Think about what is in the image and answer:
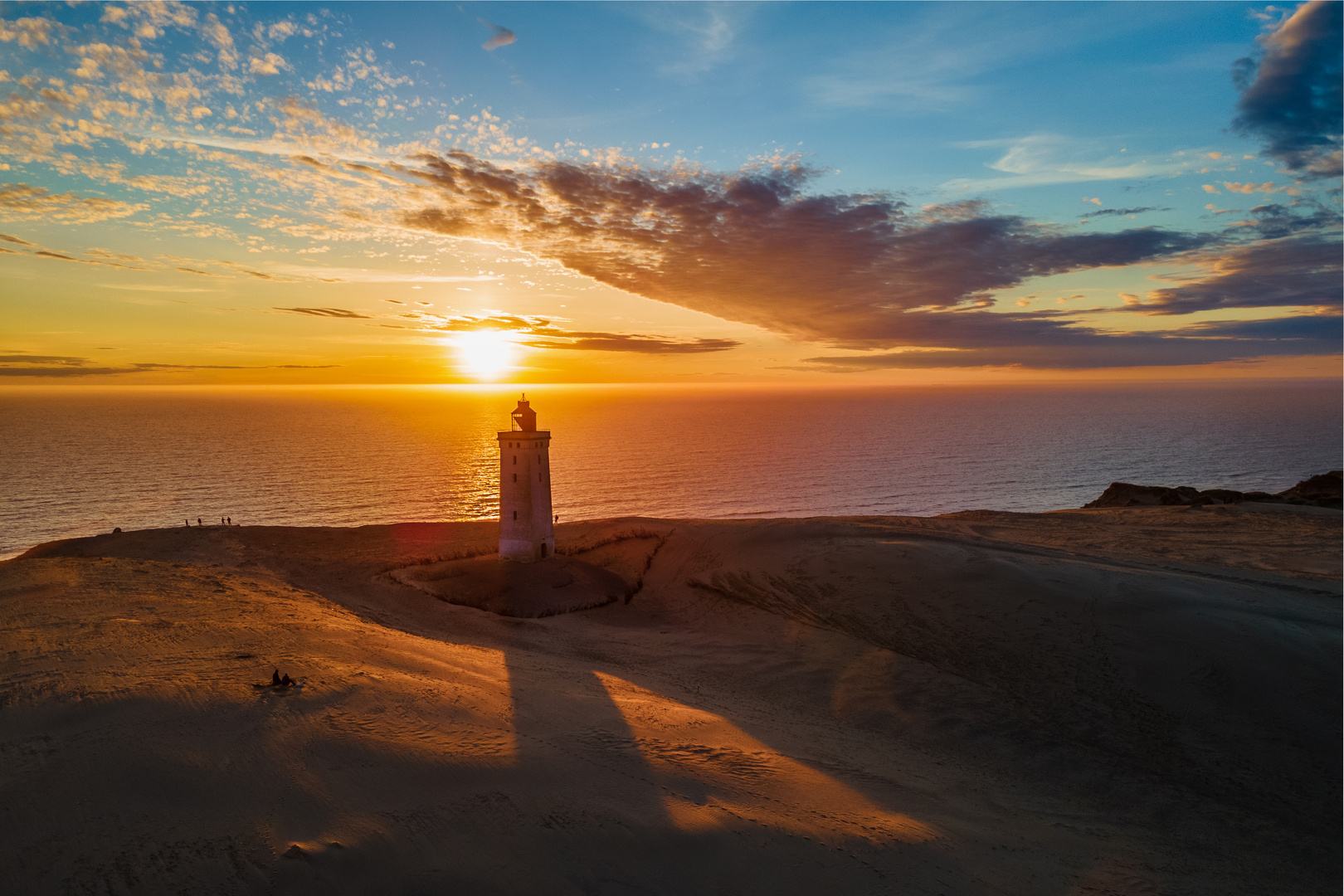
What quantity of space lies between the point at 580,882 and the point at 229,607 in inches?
688

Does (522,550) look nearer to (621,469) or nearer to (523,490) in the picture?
(523,490)

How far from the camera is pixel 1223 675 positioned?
668 inches

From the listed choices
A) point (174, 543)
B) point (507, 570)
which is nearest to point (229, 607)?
point (507, 570)

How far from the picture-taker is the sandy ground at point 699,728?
7590mm

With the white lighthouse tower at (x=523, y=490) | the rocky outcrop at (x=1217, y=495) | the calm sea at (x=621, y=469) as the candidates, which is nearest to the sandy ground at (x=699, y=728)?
the white lighthouse tower at (x=523, y=490)

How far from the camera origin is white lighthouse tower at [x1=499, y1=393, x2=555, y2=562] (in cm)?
2703

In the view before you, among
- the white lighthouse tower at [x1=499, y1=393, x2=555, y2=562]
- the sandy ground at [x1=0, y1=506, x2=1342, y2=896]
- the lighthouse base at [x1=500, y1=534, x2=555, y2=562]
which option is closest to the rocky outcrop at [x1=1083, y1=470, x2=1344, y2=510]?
the sandy ground at [x1=0, y1=506, x2=1342, y2=896]

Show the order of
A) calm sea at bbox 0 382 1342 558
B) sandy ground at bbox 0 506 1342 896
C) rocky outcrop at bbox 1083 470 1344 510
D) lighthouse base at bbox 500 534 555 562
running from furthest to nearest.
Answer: calm sea at bbox 0 382 1342 558
rocky outcrop at bbox 1083 470 1344 510
lighthouse base at bbox 500 534 555 562
sandy ground at bbox 0 506 1342 896

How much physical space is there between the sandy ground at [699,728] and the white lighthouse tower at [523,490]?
167 inches

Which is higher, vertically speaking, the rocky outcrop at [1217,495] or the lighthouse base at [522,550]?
the rocky outcrop at [1217,495]

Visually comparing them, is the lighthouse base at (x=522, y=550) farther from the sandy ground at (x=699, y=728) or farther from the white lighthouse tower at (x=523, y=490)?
the sandy ground at (x=699, y=728)

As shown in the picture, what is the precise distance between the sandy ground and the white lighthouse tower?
425 cm

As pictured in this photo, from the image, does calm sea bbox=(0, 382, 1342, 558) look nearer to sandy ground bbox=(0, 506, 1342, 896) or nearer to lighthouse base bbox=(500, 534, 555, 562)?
lighthouse base bbox=(500, 534, 555, 562)

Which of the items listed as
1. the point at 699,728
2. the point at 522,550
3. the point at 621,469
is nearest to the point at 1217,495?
the point at 522,550
